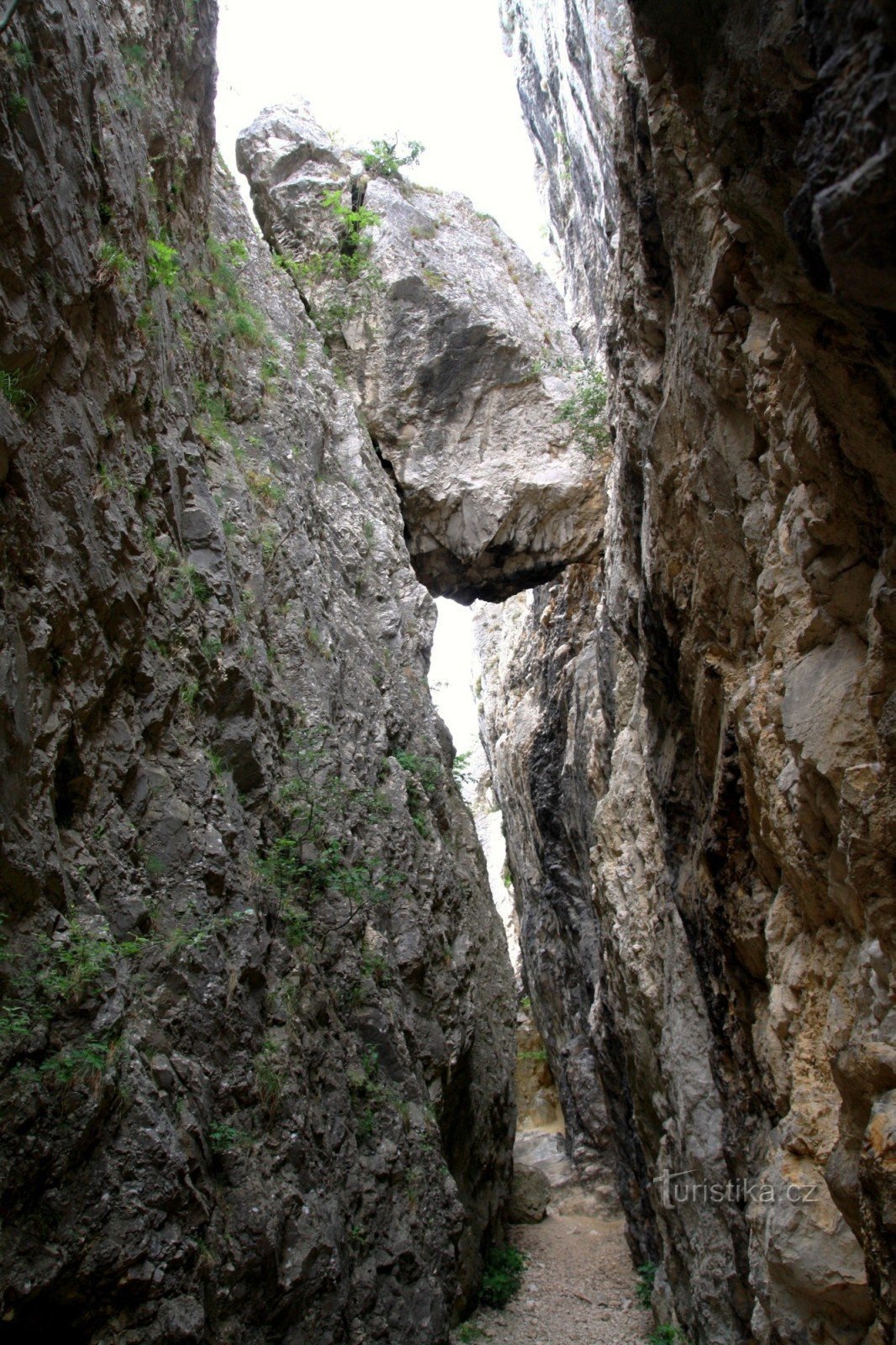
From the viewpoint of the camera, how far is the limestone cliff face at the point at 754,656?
3.14m

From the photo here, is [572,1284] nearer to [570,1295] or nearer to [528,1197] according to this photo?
[570,1295]

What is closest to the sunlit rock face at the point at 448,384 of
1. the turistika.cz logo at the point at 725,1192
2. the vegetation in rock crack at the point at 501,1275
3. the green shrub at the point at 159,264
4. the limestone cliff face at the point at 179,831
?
the limestone cliff face at the point at 179,831

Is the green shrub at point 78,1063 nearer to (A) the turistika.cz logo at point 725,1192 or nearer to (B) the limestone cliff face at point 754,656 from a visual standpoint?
(B) the limestone cliff face at point 754,656

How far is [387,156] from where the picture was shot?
60.2ft

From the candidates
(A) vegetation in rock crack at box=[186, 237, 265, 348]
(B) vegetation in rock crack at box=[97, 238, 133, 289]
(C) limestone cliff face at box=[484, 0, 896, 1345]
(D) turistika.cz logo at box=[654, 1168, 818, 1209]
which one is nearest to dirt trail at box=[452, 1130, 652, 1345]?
(C) limestone cliff face at box=[484, 0, 896, 1345]

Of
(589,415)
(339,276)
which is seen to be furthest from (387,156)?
(589,415)

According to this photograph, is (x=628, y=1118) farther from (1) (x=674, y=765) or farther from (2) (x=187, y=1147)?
(2) (x=187, y=1147)

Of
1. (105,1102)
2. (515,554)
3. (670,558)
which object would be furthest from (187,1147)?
(515,554)

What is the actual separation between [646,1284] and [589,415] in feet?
43.3

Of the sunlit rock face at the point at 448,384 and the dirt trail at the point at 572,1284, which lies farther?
the sunlit rock face at the point at 448,384

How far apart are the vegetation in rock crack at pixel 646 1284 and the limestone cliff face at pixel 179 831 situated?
2.22 m

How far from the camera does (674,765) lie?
8688 mm

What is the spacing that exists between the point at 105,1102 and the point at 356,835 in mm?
4712

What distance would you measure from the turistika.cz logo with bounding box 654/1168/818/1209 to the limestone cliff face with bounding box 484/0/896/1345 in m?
0.03
